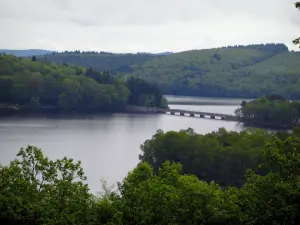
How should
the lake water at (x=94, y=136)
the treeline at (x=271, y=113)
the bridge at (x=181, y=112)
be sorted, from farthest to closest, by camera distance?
1. the bridge at (x=181, y=112)
2. the treeline at (x=271, y=113)
3. the lake water at (x=94, y=136)

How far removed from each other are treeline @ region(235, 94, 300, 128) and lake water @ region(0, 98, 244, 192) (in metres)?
3.89

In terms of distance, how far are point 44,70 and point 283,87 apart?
79310 millimetres

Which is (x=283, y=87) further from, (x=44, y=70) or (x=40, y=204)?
(x=40, y=204)

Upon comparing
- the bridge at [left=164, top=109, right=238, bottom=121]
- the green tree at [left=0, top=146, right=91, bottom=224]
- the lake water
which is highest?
the green tree at [left=0, top=146, right=91, bottom=224]

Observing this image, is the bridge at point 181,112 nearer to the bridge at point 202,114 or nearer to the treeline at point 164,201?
the bridge at point 202,114

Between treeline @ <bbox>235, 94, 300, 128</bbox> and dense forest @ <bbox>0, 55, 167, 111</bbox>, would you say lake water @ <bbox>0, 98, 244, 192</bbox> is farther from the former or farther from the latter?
dense forest @ <bbox>0, 55, 167, 111</bbox>

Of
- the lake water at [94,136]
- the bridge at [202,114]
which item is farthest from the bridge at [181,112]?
the lake water at [94,136]

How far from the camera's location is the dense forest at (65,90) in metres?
108

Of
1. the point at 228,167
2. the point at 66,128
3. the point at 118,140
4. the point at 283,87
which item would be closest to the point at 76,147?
the point at 118,140

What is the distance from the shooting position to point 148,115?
103500 millimetres

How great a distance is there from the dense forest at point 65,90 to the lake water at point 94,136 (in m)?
10.5

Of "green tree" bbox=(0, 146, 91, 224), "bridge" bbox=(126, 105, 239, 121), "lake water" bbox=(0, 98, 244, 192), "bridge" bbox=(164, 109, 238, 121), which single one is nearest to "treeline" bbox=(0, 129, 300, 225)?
"green tree" bbox=(0, 146, 91, 224)

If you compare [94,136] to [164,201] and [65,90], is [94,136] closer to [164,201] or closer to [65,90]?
[65,90]

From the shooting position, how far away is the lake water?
160ft
